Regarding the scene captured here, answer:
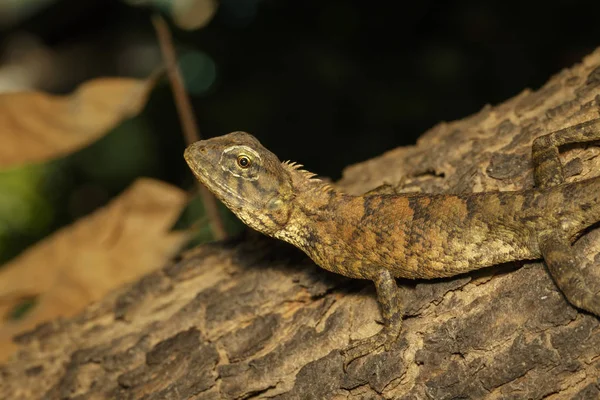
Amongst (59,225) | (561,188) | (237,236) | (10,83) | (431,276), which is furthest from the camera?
(10,83)

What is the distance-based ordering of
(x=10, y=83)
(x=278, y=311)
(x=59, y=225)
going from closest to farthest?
(x=278, y=311), (x=59, y=225), (x=10, y=83)

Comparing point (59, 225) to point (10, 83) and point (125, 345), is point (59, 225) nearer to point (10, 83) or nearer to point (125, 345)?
point (10, 83)

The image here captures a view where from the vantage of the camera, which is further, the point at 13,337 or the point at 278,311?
the point at 13,337

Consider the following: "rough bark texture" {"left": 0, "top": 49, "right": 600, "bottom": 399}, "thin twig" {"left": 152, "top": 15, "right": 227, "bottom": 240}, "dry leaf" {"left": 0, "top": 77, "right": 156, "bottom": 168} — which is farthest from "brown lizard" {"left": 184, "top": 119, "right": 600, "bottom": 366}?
"thin twig" {"left": 152, "top": 15, "right": 227, "bottom": 240}

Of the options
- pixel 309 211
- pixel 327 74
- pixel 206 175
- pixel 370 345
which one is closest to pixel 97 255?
pixel 206 175

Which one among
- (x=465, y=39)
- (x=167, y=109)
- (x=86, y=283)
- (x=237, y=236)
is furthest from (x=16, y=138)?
(x=465, y=39)

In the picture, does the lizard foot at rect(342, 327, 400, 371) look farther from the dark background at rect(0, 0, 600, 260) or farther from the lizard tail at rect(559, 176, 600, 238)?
the dark background at rect(0, 0, 600, 260)

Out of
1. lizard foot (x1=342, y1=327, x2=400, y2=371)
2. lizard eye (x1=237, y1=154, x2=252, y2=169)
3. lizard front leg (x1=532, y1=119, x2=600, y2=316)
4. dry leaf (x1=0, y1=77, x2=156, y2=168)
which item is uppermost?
dry leaf (x1=0, y1=77, x2=156, y2=168)
